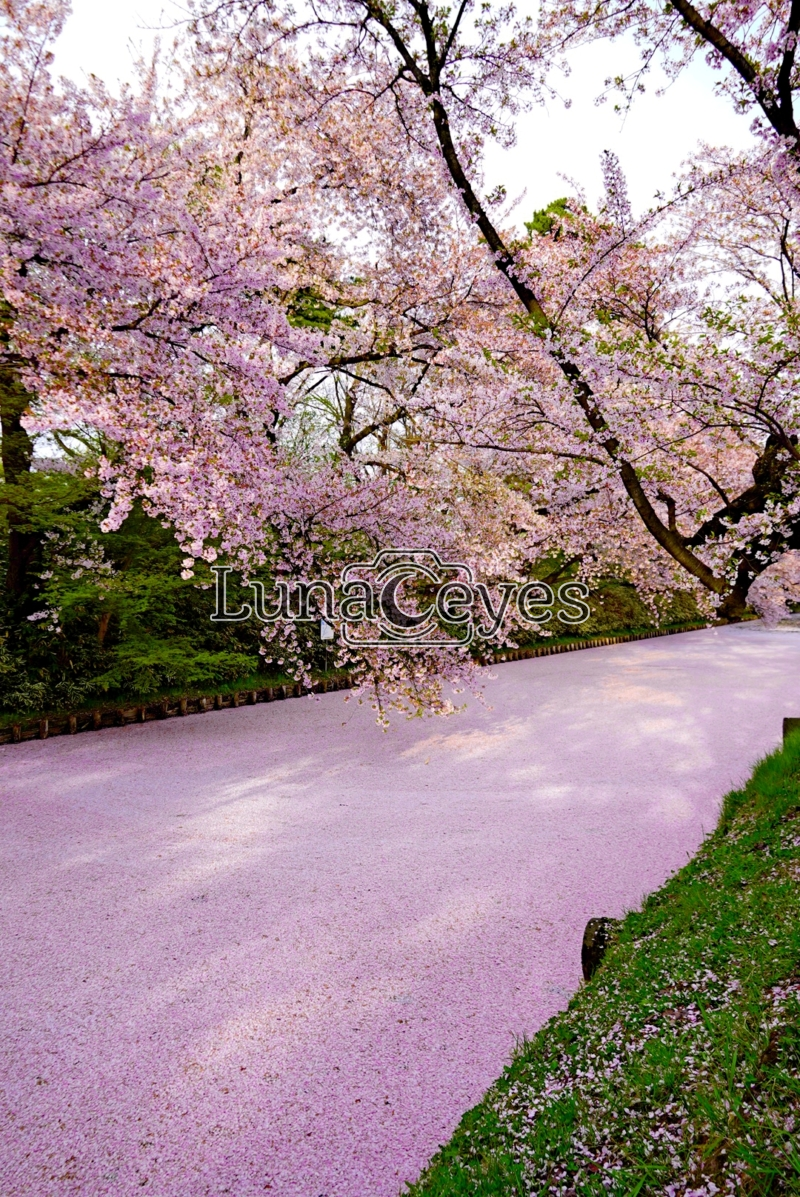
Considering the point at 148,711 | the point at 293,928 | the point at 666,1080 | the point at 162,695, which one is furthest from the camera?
the point at 162,695

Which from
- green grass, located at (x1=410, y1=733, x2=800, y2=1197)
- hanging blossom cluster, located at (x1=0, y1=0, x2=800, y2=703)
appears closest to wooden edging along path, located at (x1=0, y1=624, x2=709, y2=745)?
hanging blossom cluster, located at (x1=0, y1=0, x2=800, y2=703)

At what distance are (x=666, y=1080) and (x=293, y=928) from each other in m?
2.43

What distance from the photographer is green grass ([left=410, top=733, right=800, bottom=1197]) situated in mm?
1512

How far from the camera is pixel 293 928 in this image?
3.71 meters

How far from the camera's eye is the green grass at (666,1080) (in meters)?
1.51

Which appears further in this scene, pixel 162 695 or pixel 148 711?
pixel 162 695

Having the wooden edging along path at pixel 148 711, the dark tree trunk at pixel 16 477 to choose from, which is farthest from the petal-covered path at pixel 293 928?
the dark tree trunk at pixel 16 477

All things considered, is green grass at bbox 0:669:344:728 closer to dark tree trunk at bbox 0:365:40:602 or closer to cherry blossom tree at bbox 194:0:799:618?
dark tree trunk at bbox 0:365:40:602

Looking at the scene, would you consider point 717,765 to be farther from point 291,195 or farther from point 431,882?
point 291,195

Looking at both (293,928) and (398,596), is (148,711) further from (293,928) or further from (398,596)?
(293,928)

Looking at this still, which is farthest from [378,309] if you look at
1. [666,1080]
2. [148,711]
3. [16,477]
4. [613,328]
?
[666,1080]

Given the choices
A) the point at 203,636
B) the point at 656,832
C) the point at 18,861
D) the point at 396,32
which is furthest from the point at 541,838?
the point at 203,636

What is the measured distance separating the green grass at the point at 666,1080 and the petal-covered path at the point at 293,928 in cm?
43

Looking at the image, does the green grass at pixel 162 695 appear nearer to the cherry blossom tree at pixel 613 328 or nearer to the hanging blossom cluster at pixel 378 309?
the hanging blossom cluster at pixel 378 309
